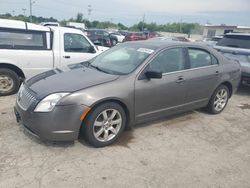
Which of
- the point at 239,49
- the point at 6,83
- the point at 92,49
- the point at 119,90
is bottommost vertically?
the point at 6,83

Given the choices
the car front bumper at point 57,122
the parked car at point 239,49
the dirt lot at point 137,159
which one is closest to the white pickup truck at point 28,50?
the dirt lot at point 137,159

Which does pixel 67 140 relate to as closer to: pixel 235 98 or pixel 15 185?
pixel 15 185

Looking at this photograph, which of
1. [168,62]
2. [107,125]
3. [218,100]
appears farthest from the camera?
[218,100]

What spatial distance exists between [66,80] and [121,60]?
1.13 meters

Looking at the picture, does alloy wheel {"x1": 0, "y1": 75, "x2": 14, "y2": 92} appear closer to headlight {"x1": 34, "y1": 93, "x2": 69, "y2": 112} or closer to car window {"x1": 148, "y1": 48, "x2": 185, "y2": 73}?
headlight {"x1": 34, "y1": 93, "x2": 69, "y2": 112}

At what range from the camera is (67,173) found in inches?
122

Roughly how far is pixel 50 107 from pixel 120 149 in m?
1.18

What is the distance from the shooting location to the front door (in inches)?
159

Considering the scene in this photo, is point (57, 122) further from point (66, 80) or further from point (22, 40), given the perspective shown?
point (22, 40)

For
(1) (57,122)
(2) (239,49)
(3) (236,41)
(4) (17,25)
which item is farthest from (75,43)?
(3) (236,41)

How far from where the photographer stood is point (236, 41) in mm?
7844

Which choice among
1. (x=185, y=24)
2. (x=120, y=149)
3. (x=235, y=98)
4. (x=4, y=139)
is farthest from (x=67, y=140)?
(x=185, y=24)

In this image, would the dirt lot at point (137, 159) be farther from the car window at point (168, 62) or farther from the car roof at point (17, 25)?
the car roof at point (17, 25)

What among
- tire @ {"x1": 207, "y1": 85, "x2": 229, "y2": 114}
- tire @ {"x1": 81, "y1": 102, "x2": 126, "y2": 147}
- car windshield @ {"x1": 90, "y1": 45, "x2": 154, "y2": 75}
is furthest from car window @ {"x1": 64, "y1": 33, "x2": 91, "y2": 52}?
tire @ {"x1": 207, "y1": 85, "x2": 229, "y2": 114}
